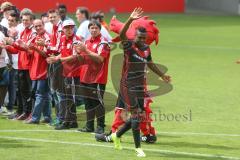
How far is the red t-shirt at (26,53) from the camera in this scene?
14.1 m

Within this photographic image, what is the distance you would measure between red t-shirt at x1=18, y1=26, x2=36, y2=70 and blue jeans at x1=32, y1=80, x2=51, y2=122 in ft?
1.30

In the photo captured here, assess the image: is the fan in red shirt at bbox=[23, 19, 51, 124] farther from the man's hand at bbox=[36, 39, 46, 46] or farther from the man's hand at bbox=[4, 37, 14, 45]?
the man's hand at bbox=[4, 37, 14, 45]

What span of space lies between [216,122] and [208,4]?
44192 millimetres

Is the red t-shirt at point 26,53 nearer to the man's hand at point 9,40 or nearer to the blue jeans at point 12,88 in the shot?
the man's hand at point 9,40

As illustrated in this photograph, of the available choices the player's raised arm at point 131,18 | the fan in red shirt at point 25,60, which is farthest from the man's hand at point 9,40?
the player's raised arm at point 131,18

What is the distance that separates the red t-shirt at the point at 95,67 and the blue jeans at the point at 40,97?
1.26 meters

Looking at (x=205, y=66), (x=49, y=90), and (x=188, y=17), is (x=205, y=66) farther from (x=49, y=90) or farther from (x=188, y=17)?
(x=188, y=17)

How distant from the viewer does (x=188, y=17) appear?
48.3m

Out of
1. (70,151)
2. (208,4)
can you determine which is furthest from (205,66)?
(208,4)

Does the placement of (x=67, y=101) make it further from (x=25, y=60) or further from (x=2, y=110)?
(x=2, y=110)

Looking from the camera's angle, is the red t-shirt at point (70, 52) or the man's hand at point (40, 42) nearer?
the red t-shirt at point (70, 52)

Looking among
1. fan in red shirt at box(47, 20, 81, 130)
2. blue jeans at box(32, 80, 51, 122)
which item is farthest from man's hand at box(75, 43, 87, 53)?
blue jeans at box(32, 80, 51, 122)

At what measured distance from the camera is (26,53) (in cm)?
1408

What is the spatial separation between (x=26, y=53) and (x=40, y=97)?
92cm
